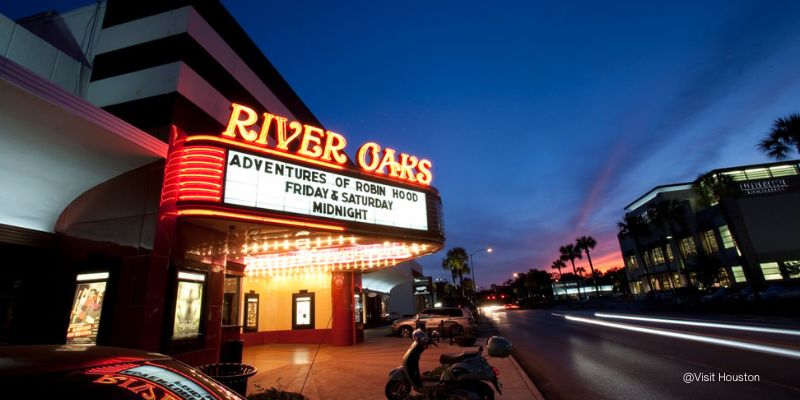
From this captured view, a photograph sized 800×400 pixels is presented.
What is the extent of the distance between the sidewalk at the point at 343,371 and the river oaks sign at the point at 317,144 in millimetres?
5905

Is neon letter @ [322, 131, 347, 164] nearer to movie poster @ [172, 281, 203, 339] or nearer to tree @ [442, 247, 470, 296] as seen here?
movie poster @ [172, 281, 203, 339]

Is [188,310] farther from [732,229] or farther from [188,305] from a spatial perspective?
[732,229]

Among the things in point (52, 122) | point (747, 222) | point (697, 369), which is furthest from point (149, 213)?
point (747, 222)

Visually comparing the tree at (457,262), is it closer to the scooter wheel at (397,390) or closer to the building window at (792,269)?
the building window at (792,269)

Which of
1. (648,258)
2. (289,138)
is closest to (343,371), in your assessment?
(289,138)

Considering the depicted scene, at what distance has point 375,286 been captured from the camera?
3178 cm

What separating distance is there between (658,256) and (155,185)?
74.0m

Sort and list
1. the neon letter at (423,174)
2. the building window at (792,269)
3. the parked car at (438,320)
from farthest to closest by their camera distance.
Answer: the building window at (792,269) → the parked car at (438,320) → the neon letter at (423,174)

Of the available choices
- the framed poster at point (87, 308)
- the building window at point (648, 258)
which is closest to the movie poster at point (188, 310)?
the framed poster at point (87, 308)

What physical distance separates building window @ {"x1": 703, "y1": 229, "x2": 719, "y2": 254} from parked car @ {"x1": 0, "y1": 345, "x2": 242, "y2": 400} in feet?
207

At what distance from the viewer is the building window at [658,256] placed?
201ft

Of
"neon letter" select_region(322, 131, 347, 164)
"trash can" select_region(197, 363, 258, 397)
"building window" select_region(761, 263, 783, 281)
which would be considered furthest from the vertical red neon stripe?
"building window" select_region(761, 263, 783, 281)

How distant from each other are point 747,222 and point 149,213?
2364 inches

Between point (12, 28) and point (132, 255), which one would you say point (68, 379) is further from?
point (12, 28)
